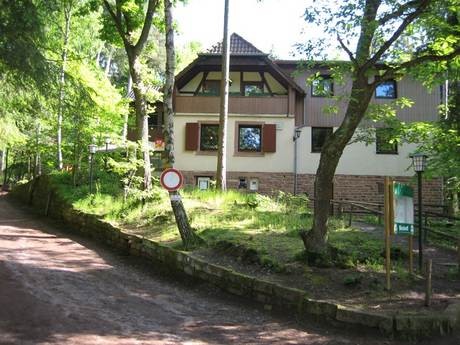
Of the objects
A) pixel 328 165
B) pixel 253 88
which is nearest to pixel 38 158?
pixel 253 88

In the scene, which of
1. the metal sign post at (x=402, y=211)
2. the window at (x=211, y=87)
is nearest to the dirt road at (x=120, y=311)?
the metal sign post at (x=402, y=211)

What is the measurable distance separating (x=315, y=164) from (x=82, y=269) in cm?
1736

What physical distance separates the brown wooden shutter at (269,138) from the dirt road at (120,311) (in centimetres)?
1525

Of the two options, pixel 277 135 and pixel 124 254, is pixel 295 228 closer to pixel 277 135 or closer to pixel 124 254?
pixel 124 254

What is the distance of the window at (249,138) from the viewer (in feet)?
86.6

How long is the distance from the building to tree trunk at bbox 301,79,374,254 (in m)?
16.7

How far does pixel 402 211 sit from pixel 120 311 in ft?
15.6

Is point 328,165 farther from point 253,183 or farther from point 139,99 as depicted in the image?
point 253,183

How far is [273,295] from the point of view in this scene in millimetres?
8125

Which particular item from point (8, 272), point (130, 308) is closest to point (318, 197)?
point (130, 308)

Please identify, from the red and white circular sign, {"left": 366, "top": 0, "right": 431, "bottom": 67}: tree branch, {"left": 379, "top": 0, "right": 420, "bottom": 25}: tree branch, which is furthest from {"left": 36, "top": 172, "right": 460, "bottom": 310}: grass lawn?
{"left": 379, "top": 0, "right": 420, "bottom": 25}: tree branch

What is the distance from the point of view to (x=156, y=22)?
19859 millimetres

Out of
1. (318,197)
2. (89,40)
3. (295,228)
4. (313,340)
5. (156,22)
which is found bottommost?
(313,340)

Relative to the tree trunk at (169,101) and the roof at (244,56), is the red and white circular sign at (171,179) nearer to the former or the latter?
the tree trunk at (169,101)
